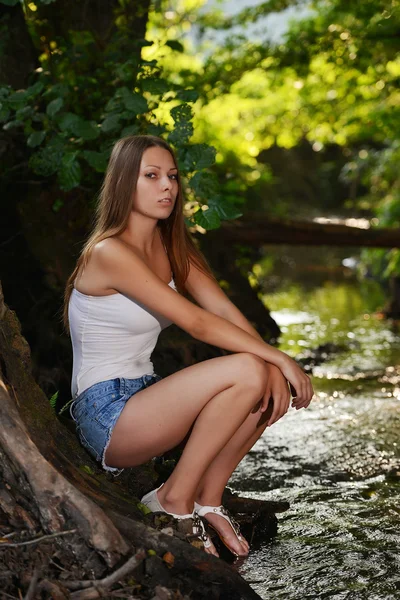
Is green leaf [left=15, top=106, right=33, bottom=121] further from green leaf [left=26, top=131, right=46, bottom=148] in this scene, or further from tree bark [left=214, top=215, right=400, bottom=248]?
tree bark [left=214, top=215, right=400, bottom=248]

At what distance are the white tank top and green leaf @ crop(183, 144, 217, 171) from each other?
1523 millimetres

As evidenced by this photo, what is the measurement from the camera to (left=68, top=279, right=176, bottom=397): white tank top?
3484 mm

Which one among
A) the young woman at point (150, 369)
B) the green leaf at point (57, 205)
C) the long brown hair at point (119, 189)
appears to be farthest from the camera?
the green leaf at point (57, 205)

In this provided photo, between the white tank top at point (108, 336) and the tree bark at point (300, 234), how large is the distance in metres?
5.67

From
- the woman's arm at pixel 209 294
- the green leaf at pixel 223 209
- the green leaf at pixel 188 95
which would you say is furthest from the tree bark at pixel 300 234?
the woman's arm at pixel 209 294

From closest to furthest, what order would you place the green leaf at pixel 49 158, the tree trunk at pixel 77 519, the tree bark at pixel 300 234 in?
1. the tree trunk at pixel 77 519
2. the green leaf at pixel 49 158
3. the tree bark at pixel 300 234

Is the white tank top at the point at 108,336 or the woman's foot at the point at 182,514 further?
the white tank top at the point at 108,336

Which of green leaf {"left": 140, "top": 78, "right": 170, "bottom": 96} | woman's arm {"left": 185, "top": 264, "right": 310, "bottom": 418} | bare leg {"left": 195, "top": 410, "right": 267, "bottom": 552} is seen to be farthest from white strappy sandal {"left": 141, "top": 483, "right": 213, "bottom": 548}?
A: green leaf {"left": 140, "top": 78, "right": 170, "bottom": 96}

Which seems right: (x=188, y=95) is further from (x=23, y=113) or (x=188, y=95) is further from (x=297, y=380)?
(x=297, y=380)

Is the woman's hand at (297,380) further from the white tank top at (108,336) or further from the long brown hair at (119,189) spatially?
the long brown hair at (119,189)

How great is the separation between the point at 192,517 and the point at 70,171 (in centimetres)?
258

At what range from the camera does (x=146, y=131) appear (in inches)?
203

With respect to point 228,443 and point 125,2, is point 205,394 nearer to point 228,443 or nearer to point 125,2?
point 228,443

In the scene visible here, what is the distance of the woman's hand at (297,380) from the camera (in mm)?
3455
